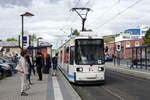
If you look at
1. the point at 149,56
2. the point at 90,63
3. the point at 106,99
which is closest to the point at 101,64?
the point at 90,63

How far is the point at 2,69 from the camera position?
19.0 metres

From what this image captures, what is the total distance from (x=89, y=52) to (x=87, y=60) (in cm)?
49

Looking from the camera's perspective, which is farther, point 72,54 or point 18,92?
point 72,54

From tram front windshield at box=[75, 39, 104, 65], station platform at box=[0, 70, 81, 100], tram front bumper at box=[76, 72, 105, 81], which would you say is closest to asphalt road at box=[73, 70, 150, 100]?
tram front bumper at box=[76, 72, 105, 81]

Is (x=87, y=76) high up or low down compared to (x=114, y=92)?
up

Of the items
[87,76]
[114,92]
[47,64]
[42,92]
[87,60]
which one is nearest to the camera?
A: [42,92]

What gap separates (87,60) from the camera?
14.8m

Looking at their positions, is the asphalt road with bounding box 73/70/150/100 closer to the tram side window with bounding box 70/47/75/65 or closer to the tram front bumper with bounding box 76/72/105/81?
the tram front bumper with bounding box 76/72/105/81

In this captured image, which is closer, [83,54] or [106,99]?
[106,99]

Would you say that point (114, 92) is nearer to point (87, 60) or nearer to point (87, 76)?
point (87, 76)

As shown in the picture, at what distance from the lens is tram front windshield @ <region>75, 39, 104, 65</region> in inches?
583

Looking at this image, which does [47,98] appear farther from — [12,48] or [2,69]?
[12,48]

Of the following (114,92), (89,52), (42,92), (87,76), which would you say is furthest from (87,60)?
(42,92)

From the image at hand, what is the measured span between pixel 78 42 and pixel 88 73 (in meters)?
1.91
